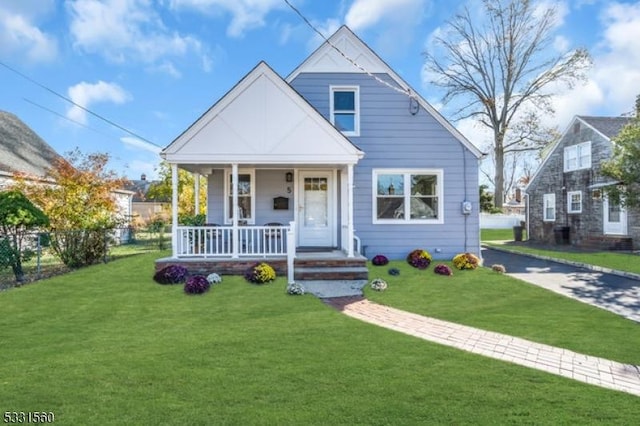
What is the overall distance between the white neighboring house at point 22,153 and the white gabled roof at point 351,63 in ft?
36.5

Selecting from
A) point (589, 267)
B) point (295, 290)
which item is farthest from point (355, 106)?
point (589, 267)

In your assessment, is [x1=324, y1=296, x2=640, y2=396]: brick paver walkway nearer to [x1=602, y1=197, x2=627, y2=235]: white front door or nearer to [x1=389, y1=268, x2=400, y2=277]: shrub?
[x1=389, y1=268, x2=400, y2=277]: shrub

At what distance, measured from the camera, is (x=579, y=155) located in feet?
69.5

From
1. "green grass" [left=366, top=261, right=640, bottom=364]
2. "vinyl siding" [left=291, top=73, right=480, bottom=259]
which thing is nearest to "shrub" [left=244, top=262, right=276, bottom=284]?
"green grass" [left=366, top=261, right=640, bottom=364]

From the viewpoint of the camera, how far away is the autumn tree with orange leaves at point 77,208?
1259cm

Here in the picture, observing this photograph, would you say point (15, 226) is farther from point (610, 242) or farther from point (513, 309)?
point (610, 242)

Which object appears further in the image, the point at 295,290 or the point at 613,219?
the point at 613,219

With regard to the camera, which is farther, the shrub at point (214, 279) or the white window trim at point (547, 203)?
the white window trim at point (547, 203)

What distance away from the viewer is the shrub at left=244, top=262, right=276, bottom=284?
9453 millimetres

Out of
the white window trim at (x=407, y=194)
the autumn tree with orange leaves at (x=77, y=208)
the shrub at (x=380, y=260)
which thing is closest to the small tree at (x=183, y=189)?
the autumn tree with orange leaves at (x=77, y=208)

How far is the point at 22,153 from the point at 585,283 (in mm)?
26119

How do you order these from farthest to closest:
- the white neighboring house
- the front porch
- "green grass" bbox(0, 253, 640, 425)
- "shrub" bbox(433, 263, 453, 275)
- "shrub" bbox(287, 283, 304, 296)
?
the white neighboring house < "shrub" bbox(433, 263, 453, 275) < the front porch < "shrub" bbox(287, 283, 304, 296) < "green grass" bbox(0, 253, 640, 425)

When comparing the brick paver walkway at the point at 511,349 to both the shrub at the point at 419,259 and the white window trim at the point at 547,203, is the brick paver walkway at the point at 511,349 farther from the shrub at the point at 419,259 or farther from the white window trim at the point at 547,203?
the white window trim at the point at 547,203

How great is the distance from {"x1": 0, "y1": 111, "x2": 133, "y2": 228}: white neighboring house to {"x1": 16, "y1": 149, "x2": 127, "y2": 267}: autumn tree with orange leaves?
9.02 feet
